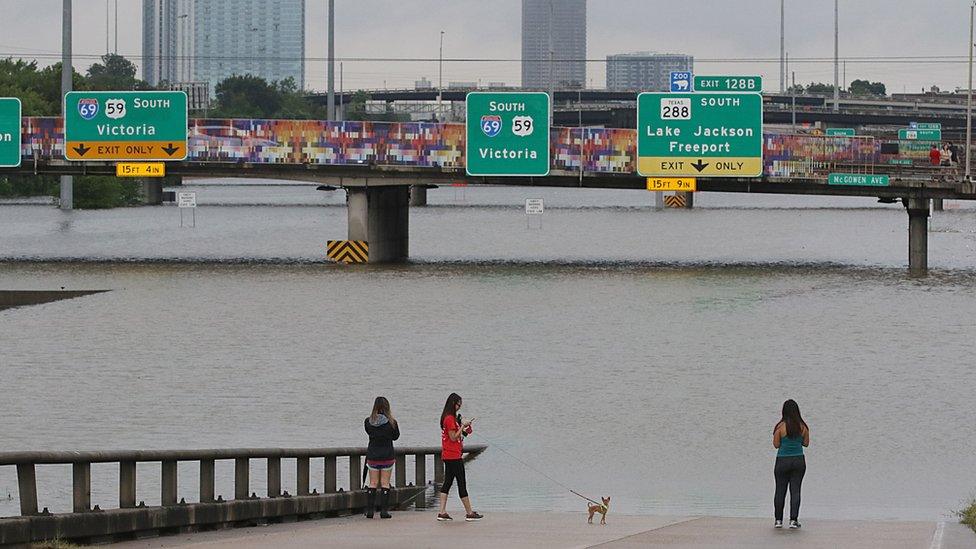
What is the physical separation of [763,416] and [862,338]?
1514 centimetres

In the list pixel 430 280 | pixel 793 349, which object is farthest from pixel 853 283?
pixel 793 349

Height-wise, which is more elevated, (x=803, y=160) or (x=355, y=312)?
(x=803, y=160)

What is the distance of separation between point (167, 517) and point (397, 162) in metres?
53.6

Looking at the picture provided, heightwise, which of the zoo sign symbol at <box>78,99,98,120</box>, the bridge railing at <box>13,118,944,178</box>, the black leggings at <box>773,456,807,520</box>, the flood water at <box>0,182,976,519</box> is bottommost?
the flood water at <box>0,182,976,519</box>

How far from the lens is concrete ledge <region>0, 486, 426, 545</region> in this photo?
→ 16812mm

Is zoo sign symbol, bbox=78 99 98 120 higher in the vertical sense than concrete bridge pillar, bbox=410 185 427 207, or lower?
higher

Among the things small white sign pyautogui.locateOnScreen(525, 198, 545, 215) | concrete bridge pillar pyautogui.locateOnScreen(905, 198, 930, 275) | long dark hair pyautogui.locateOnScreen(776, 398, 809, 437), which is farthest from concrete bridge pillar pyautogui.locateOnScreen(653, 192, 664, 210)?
long dark hair pyautogui.locateOnScreen(776, 398, 809, 437)

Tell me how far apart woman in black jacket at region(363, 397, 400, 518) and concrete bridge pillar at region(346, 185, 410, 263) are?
50.4 metres

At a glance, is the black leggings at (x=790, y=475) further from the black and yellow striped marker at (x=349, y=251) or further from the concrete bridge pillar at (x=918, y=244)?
the black and yellow striped marker at (x=349, y=251)

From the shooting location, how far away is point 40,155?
236 feet

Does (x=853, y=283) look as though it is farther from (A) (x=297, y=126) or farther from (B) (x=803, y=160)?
(A) (x=297, y=126)

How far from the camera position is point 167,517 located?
19.1m

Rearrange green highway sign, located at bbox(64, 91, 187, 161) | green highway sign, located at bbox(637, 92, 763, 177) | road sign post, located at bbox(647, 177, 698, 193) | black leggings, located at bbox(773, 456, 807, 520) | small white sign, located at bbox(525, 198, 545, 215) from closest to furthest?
black leggings, located at bbox(773, 456, 807, 520), green highway sign, located at bbox(637, 92, 763, 177), road sign post, located at bbox(647, 177, 698, 193), green highway sign, located at bbox(64, 91, 187, 161), small white sign, located at bbox(525, 198, 545, 215)

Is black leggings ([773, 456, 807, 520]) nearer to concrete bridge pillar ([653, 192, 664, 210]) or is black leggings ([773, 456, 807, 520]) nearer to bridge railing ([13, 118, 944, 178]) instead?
bridge railing ([13, 118, 944, 178])
